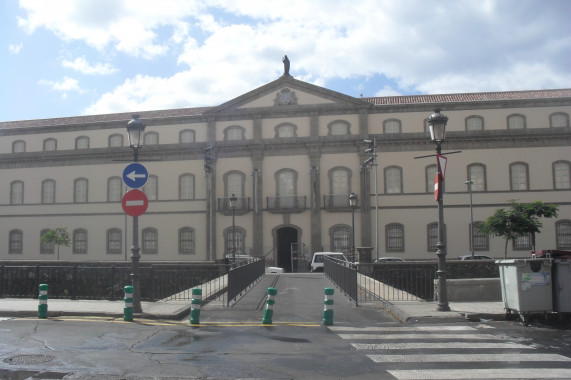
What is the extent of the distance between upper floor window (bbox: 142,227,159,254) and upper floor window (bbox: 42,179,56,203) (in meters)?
8.33

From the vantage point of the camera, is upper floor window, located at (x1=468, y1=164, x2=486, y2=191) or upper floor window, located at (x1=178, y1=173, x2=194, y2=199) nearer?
upper floor window, located at (x1=468, y1=164, x2=486, y2=191)

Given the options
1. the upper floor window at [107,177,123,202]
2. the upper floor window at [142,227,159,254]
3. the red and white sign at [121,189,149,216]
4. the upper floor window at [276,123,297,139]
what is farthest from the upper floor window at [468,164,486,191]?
the red and white sign at [121,189,149,216]

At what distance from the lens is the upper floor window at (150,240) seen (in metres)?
39.7

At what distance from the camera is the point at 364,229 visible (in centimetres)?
3694

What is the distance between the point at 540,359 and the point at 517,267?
3470 mm

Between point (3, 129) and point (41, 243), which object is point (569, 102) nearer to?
point (41, 243)

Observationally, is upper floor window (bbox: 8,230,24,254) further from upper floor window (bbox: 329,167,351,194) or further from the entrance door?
upper floor window (bbox: 329,167,351,194)

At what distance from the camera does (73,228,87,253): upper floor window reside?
4084cm

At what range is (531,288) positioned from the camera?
10477 mm

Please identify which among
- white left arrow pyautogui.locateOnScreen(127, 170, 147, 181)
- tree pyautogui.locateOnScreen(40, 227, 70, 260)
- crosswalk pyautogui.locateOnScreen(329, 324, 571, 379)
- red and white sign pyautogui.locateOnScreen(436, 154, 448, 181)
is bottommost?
crosswalk pyautogui.locateOnScreen(329, 324, 571, 379)

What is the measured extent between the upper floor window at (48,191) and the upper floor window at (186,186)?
10506 millimetres

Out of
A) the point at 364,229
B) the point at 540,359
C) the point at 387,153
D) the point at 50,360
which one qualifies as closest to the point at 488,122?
the point at 387,153

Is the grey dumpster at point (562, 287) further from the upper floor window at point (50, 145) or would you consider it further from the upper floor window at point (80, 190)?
the upper floor window at point (50, 145)

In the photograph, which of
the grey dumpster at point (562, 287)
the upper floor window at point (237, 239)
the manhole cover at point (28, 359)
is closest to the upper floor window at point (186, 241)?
the upper floor window at point (237, 239)
